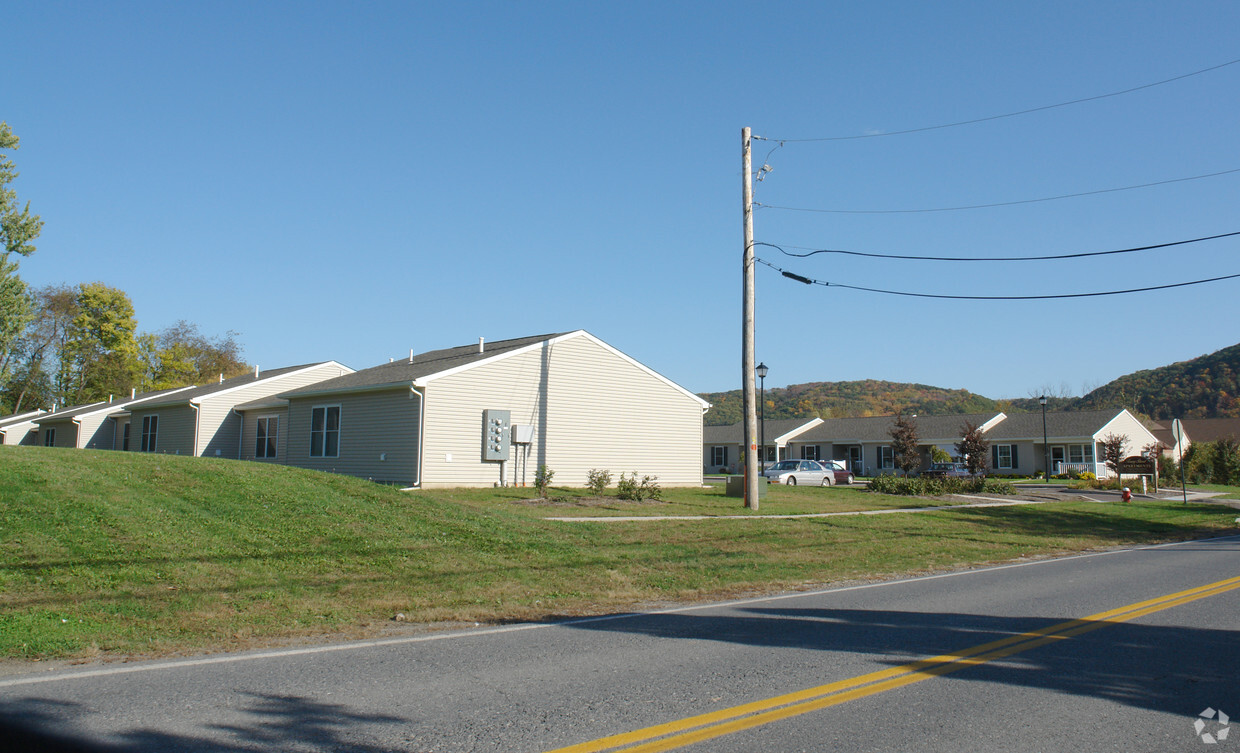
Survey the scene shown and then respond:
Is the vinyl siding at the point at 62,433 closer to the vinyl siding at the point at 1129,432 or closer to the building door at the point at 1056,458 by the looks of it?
the building door at the point at 1056,458

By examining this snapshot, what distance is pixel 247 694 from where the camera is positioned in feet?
18.5

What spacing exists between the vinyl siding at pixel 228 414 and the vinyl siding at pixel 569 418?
12.7m

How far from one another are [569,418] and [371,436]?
6.28 m

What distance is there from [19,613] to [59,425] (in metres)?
43.3

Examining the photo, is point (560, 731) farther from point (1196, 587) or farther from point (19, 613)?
point (1196, 587)

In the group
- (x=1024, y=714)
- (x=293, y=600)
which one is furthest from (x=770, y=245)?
(x=1024, y=714)

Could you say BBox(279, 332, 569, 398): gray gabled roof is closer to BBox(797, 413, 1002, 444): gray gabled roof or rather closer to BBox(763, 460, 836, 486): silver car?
BBox(763, 460, 836, 486): silver car

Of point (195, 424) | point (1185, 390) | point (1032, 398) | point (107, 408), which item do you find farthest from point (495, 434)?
point (1185, 390)

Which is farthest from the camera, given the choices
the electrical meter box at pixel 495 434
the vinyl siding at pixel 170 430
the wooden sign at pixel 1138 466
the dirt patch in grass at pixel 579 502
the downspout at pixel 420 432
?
the wooden sign at pixel 1138 466

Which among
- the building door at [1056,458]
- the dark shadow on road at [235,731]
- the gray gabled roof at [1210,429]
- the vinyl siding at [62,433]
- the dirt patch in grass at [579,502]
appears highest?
the gray gabled roof at [1210,429]

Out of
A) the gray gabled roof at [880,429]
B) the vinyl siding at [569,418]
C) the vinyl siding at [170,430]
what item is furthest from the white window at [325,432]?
the gray gabled roof at [880,429]

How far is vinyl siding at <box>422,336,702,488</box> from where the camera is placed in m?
24.5

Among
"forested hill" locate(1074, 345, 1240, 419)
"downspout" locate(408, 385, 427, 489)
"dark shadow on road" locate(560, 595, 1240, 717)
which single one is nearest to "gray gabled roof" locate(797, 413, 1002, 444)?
"downspout" locate(408, 385, 427, 489)

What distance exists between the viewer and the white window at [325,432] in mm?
27469
